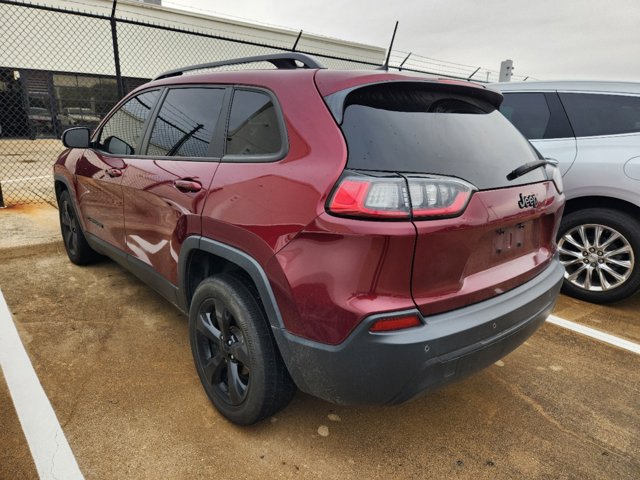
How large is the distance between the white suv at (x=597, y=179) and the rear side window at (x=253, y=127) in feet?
9.33

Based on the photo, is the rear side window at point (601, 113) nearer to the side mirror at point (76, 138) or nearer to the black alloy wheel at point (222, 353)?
the black alloy wheel at point (222, 353)

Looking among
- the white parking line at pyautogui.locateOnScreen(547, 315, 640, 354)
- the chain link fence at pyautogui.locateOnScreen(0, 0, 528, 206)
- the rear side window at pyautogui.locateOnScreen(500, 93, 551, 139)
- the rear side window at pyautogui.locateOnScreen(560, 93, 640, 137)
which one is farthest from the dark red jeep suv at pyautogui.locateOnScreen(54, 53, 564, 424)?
the chain link fence at pyautogui.locateOnScreen(0, 0, 528, 206)

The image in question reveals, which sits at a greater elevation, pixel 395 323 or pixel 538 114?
pixel 538 114

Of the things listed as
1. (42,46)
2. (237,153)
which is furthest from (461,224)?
(42,46)

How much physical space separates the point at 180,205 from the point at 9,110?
17276 millimetres

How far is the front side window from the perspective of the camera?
116 inches

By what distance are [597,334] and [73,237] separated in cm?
464

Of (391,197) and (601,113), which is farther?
(601,113)

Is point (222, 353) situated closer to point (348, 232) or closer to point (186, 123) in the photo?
point (348, 232)

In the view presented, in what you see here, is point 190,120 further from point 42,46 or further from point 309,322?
point 42,46

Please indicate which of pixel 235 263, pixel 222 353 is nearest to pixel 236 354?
pixel 222 353

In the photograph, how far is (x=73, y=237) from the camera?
4227 mm

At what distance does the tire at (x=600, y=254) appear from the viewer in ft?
11.4

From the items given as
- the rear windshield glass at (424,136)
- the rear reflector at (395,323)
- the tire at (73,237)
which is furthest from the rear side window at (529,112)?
the tire at (73,237)
